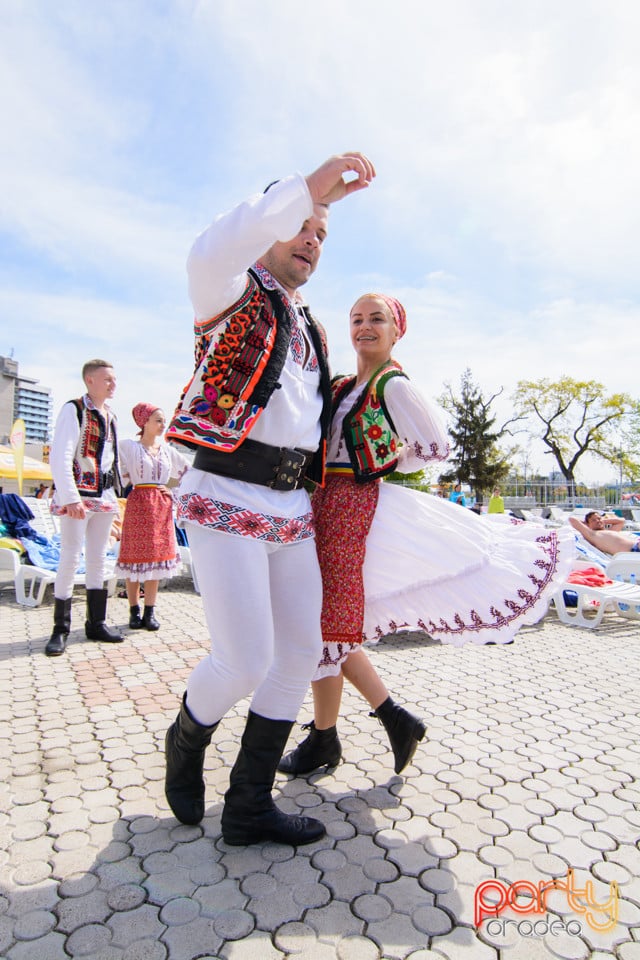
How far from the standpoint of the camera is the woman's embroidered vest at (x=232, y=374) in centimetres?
184

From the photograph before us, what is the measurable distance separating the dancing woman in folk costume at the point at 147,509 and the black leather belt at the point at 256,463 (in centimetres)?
338

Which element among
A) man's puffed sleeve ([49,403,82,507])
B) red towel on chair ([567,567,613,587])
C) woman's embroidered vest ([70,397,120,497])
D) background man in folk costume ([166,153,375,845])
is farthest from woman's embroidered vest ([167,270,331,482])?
red towel on chair ([567,567,613,587])

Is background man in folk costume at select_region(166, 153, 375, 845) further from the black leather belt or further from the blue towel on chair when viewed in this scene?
the blue towel on chair

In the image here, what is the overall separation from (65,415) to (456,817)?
3.69 meters

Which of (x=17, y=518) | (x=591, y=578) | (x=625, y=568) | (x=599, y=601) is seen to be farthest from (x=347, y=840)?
(x=17, y=518)

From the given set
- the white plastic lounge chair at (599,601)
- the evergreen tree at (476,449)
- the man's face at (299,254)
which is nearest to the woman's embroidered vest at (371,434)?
the man's face at (299,254)

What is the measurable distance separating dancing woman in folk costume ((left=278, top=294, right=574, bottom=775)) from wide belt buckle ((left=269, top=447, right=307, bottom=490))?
0.34 metres

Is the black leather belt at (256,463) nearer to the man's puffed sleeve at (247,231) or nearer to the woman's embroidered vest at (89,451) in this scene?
the man's puffed sleeve at (247,231)

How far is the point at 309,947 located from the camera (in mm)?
1519

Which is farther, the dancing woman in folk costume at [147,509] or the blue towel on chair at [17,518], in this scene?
the blue towel on chair at [17,518]

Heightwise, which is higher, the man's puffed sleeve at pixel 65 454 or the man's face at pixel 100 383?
the man's face at pixel 100 383

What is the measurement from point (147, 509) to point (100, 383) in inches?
45.9

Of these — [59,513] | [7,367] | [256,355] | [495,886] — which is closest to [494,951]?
[495,886]

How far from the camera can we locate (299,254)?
201cm
